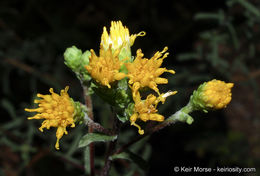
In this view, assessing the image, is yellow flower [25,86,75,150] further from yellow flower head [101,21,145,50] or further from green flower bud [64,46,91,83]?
yellow flower head [101,21,145,50]

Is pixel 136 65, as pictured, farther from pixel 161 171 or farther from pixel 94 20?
pixel 94 20

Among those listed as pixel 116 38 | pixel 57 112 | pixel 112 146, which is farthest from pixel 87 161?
pixel 116 38

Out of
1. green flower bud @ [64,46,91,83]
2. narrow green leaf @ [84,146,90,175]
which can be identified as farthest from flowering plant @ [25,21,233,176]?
narrow green leaf @ [84,146,90,175]

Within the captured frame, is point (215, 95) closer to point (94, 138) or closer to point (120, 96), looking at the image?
point (120, 96)

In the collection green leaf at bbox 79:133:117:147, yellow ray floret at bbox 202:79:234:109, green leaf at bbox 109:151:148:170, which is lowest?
green leaf at bbox 109:151:148:170

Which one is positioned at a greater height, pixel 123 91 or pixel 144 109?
pixel 123 91

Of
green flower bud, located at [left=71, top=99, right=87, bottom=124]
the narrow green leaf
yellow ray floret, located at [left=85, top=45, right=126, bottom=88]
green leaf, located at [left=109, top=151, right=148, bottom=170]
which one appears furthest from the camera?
the narrow green leaf

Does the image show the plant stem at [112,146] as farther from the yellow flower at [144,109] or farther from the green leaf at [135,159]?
the yellow flower at [144,109]
